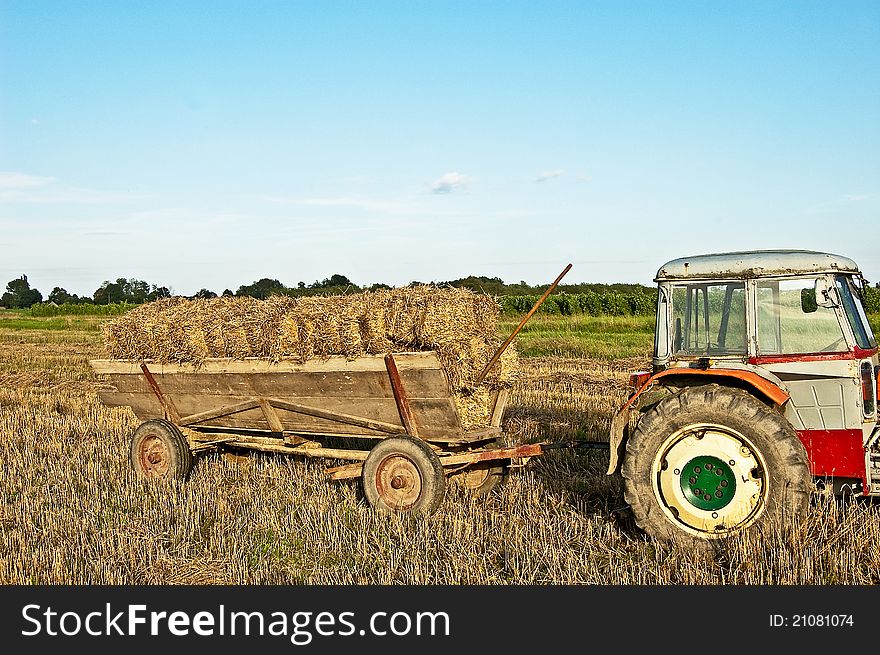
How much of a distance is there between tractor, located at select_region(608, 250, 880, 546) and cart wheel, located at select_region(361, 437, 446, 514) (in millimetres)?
1568

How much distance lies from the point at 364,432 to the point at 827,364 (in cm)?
398

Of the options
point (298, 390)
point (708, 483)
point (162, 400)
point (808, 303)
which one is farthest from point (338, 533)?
point (808, 303)

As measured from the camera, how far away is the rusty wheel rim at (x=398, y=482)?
7.00 meters

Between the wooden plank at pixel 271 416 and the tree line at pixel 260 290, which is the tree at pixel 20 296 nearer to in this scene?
the tree line at pixel 260 290

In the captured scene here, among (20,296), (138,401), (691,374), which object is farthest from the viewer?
(20,296)

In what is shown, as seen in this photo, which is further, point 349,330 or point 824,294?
point 349,330

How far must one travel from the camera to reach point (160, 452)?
339 inches

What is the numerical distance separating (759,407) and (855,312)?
3.95 feet

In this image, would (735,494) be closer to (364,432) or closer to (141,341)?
(364,432)

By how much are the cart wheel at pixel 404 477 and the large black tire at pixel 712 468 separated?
1.71 metres

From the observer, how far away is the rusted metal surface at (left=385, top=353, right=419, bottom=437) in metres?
6.96

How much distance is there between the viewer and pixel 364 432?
25.0 feet

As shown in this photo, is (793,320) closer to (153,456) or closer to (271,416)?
(271,416)

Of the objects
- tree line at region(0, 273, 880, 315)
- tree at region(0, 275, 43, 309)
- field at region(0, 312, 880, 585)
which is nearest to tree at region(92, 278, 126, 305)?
tree line at region(0, 273, 880, 315)
